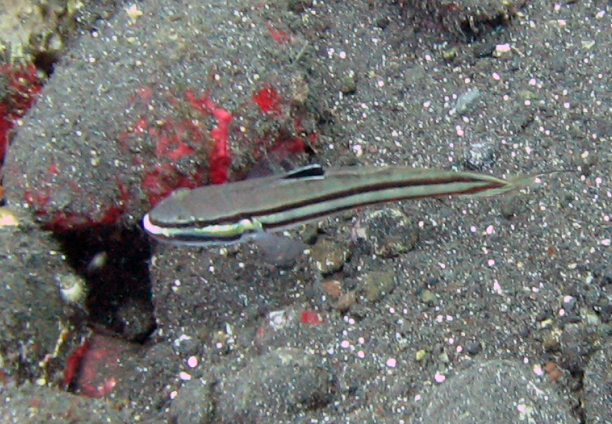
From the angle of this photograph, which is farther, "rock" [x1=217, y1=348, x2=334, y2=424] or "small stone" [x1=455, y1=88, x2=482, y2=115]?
"small stone" [x1=455, y1=88, x2=482, y2=115]

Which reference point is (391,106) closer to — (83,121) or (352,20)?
(352,20)

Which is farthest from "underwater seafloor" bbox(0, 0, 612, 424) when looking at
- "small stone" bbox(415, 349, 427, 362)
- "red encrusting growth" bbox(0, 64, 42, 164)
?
"red encrusting growth" bbox(0, 64, 42, 164)

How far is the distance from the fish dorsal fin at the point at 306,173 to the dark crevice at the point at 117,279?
73.7 inches

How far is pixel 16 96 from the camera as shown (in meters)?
4.96

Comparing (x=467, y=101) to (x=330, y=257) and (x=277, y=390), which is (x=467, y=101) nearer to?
(x=330, y=257)

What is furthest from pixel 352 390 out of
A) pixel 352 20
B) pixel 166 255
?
pixel 352 20

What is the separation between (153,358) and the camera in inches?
178

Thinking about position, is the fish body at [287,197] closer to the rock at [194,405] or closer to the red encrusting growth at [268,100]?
the red encrusting growth at [268,100]

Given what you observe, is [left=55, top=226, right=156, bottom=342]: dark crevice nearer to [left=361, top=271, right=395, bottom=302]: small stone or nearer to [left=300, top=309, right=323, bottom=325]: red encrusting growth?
[left=300, top=309, right=323, bottom=325]: red encrusting growth

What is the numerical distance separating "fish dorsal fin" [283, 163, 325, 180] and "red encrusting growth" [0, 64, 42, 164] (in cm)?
284

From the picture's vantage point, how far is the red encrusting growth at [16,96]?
4875 mm

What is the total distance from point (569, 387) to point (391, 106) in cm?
258

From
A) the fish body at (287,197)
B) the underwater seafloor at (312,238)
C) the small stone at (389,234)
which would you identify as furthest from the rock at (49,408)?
the small stone at (389,234)

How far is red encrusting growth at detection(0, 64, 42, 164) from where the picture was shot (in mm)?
4875
